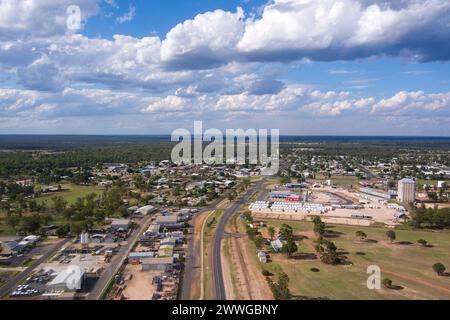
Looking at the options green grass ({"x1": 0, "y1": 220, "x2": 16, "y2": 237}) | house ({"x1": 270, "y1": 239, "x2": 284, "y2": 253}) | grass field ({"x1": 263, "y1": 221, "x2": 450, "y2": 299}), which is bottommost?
grass field ({"x1": 263, "y1": 221, "x2": 450, "y2": 299})

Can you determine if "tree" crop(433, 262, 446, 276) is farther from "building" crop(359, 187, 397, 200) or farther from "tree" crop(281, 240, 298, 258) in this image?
"building" crop(359, 187, 397, 200)

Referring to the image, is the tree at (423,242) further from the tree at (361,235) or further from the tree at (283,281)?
the tree at (283,281)

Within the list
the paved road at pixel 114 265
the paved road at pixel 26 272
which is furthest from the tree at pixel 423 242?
the paved road at pixel 26 272

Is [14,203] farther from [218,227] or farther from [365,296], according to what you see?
[365,296]

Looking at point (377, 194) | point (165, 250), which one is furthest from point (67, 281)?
point (377, 194)

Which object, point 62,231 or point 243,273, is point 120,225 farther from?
point 243,273

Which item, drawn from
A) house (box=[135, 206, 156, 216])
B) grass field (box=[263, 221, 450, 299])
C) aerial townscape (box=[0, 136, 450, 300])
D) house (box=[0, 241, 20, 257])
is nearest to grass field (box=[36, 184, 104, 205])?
aerial townscape (box=[0, 136, 450, 300])
